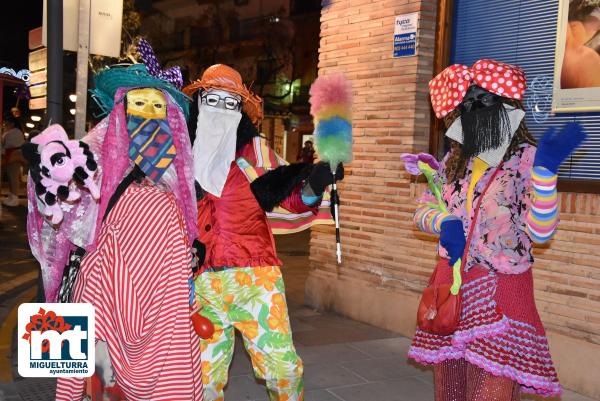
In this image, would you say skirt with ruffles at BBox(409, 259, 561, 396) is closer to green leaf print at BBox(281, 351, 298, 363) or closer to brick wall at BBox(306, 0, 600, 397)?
green leaf print at BBox(281, 351, 298, 363)

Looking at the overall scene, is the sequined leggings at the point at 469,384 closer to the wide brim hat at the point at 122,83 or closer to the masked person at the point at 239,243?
the masked person at the point at 239,243

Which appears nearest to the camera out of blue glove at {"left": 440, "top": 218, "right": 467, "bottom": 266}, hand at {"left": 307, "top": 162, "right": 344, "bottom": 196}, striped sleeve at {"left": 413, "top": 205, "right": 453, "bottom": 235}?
blue glove at {"left": 440, "top": 218, "right": 467, "bottom": 266}

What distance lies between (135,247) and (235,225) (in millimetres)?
833

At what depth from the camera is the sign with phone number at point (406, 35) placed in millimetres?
6027

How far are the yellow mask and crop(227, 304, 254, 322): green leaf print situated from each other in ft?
3.69

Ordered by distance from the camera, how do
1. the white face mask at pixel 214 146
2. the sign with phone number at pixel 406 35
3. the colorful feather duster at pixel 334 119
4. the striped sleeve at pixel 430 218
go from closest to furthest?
the striped sleeve at pixel 430 218 < the colorful feather duster at pixel 334 119 < the white face mask at pixel 214 146 < the sign with phone number at pixel 406 35

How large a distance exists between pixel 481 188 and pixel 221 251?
1400mm

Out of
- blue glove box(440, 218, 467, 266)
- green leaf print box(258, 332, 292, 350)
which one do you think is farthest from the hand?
green leaf print box(258, 332, 292, 350)

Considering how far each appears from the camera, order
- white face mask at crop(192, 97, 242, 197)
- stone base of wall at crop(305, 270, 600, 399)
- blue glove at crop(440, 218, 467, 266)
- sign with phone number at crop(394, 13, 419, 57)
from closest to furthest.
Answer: blue glove at crop(440, 218, 467, 266)
white face mask at crop(192, 97, 242, 197)
stone base of wall at crop(305, 270, 600, 399)
sign with phone number at crop(394, 13, 419, 57)

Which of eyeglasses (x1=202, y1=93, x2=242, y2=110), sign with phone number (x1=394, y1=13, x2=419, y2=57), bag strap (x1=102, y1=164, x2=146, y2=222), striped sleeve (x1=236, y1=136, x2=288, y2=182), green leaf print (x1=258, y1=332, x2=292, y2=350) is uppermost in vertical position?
sign with phone number (x1=394, y1=13, x2=419, y2=57)

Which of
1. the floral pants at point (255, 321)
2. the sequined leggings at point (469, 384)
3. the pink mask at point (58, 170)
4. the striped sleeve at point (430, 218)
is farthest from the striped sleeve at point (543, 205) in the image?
the pink mask at point (58, 170)

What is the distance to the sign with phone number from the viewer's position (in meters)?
6.03

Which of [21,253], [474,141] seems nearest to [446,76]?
[474,141]

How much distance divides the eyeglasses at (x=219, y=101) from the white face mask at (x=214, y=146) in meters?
0.03
